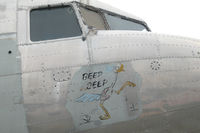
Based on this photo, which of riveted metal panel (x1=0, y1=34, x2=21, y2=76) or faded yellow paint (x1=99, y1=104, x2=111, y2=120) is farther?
riveted metal panel (x1=0, y1=34, x2=21, y2=76)

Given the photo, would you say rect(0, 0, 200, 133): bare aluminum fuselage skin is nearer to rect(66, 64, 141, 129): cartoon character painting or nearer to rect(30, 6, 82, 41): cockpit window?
rect(66, 64, 141, 129): cartoon character painting

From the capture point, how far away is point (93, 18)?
5539 millimetres

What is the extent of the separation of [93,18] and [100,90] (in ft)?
6.39

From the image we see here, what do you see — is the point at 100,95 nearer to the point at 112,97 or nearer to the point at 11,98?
the point at 112,97

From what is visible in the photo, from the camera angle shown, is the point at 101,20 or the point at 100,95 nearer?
the point at 100,95

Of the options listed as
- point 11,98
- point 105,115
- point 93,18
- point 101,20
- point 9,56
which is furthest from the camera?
point 101,20

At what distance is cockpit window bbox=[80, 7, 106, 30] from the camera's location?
527cm

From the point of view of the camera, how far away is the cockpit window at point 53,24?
16.1 feet

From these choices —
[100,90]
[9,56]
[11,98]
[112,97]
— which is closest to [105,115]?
[112,97]

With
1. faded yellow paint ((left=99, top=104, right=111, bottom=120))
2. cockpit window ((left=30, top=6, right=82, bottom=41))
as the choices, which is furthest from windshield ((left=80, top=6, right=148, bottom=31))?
faded yellow paint ((left=99, top=104, right=111, bottom=120))

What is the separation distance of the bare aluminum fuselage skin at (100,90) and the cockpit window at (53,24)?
425mm

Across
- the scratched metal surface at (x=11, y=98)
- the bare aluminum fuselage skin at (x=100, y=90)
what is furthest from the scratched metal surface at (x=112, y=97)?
the scratched metal surface at (x=11, y=98)

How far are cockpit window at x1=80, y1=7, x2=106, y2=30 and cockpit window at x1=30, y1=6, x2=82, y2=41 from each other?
25cm

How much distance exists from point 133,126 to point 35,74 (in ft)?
6.53
